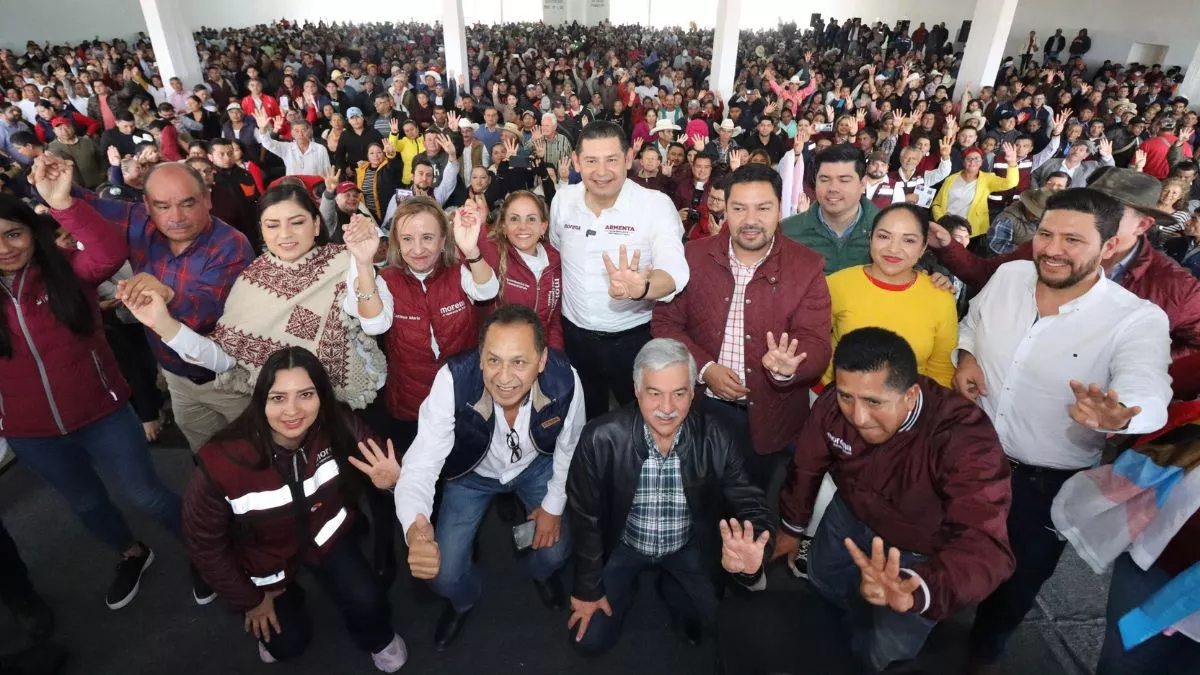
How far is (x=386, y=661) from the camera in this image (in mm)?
2424

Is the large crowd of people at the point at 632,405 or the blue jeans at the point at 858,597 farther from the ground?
the large crowd of people at the point at 632,405

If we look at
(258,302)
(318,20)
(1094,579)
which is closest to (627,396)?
(258,302)

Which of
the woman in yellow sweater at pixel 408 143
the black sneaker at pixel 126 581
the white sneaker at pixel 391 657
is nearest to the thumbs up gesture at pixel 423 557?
the white sneaker at pixel 391 657

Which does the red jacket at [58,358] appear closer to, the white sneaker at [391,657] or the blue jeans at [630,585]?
the white sneaker at [391,657]

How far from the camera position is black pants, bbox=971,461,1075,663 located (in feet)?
7.17

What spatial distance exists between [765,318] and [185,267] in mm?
2326

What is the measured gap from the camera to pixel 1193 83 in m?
12.9

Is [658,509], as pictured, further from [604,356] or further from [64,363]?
[64,363]

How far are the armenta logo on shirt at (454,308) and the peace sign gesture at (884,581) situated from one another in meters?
1.75

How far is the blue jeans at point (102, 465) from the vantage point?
2383mm

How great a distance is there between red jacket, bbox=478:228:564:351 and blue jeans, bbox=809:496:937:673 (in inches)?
56.7

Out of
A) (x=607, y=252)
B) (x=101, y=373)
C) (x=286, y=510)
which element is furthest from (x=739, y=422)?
(x=101, y=373)

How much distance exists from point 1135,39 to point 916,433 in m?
18.5

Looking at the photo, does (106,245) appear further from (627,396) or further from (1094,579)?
(1094,579)
